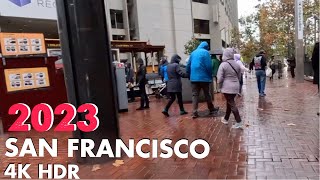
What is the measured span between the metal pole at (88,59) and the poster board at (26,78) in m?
4.01

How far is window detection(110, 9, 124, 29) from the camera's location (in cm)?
3703

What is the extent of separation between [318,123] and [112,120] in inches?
158

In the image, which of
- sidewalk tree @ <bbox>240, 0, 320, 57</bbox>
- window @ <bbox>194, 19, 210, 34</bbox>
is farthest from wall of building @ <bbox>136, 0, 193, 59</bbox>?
sidewalk tree @ <bbox>240, 0, 320, 57</bbox>

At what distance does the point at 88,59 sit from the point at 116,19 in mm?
33378

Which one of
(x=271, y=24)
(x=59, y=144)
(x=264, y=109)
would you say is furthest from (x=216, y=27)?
(x=59, y=144)

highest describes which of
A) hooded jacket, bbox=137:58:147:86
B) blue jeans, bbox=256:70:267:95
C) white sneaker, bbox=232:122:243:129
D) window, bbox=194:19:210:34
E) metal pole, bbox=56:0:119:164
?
window, bbox=194:19:210:34

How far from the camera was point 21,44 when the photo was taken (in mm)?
8727

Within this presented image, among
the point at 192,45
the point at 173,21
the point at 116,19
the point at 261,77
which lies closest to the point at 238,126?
the point at 261,77

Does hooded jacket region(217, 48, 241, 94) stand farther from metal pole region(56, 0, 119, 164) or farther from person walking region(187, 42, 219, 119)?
metal pole region(56, 0, 119, 164)

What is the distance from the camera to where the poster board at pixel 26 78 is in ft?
28.3

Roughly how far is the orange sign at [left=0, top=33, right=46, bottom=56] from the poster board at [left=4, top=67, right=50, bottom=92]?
415 millimetres

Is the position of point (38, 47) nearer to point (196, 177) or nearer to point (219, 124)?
point (219, 124)

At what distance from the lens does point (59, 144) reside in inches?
263

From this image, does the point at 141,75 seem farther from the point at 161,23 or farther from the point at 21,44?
the point at 161,23
